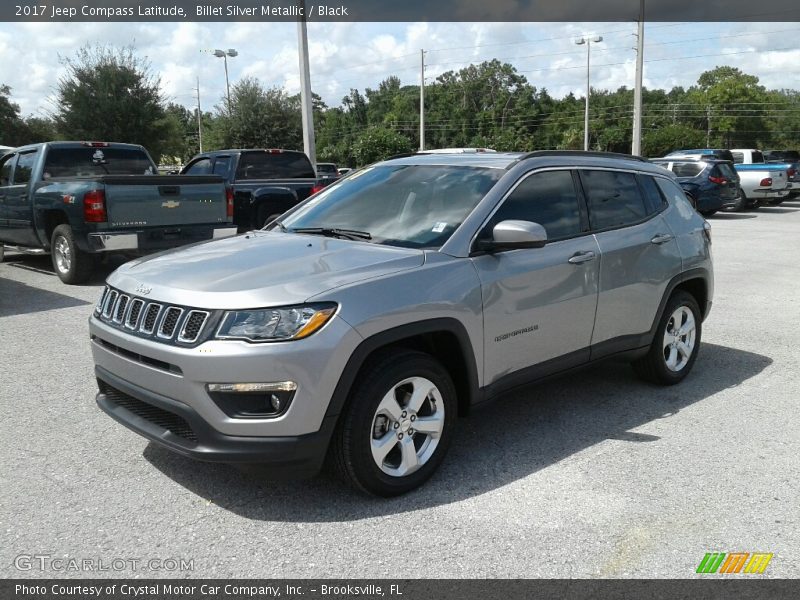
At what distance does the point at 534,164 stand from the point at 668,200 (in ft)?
5.17

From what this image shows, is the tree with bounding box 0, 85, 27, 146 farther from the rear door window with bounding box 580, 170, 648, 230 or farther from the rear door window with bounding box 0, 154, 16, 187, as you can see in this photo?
the rear door window with bounding box 580, 170, 648, 230

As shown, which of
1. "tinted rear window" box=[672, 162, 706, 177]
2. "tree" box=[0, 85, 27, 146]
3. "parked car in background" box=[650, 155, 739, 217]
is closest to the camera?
"parked car in background" box=[650, 155, 739, 217]

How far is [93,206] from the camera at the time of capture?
30.5ft

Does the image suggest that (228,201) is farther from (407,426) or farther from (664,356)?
(407,426)

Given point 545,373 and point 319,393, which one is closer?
point 319,393

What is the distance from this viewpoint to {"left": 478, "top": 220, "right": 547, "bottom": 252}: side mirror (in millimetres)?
3992

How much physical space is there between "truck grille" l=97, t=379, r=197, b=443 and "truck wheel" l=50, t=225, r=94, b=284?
20.6ft

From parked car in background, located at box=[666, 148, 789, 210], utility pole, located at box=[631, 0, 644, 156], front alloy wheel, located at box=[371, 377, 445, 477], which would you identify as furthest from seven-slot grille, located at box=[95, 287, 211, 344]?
utility pole, located at box=[631, 0, 644, 156]

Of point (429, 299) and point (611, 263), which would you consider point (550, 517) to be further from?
point (611, 263)

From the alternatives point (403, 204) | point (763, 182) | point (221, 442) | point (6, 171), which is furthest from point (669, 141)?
point (221, 442)

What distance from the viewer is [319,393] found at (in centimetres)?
334

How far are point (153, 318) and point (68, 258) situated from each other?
703 cm

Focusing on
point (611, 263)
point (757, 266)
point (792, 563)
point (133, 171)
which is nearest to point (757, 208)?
point (757, 266)

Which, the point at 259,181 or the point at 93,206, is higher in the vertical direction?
the point at 259,181
